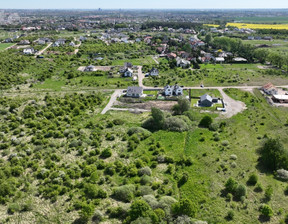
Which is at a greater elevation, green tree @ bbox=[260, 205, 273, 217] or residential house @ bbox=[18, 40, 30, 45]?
residential house @ bbox=[18, 40, 30, 45]

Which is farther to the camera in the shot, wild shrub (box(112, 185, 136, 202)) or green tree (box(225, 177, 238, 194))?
green tree (box(225, 177, 238, 194))

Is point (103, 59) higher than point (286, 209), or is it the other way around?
point (103, 59)

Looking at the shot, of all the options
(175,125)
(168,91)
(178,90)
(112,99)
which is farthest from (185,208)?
(178,90)

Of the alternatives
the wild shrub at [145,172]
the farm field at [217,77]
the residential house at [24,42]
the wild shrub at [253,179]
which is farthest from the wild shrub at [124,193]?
the residential house at [24,42]

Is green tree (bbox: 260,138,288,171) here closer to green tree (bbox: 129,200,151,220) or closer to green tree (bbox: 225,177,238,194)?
green tree (bbox: 225,177,238,194)

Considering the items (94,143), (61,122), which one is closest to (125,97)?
(61,122)

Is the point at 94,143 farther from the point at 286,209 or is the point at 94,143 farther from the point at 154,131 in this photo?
the point at 286,209

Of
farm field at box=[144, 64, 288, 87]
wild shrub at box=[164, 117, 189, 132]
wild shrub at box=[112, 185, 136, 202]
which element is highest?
farm field at box=[144, 64, 288, 87]

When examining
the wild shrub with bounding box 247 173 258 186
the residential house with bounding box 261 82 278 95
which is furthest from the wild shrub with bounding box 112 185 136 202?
the residential house with bounding box 261 82 278 95
